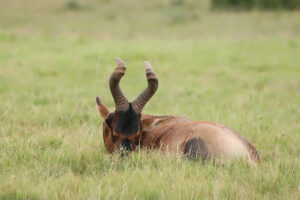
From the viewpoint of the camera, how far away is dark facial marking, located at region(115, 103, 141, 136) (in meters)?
5.61

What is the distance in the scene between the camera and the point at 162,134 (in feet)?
19.4

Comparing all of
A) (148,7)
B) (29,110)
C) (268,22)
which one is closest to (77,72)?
(29,110)

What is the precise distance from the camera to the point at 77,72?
12117 mm

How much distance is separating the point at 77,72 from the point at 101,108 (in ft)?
19.5

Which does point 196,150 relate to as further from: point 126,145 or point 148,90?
point 148,90

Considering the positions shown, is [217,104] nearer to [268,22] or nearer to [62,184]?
[62,184]

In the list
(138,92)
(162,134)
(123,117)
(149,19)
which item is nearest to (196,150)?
(162,134)

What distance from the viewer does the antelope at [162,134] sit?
16.9 ft

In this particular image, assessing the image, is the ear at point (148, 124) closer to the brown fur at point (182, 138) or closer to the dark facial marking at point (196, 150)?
the brown fur at point (182, 138)

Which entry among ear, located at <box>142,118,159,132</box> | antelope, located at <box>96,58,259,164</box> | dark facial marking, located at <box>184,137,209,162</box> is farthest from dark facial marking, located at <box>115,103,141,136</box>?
dark facial marking, located at <box>184,137,209,162</box>

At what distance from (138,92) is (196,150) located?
A: 214 inches

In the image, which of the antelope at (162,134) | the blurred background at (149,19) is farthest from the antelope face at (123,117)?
the blurred background at (149,19)

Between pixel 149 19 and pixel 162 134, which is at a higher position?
pixel 149 19

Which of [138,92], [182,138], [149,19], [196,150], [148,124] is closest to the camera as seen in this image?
[196,150]
